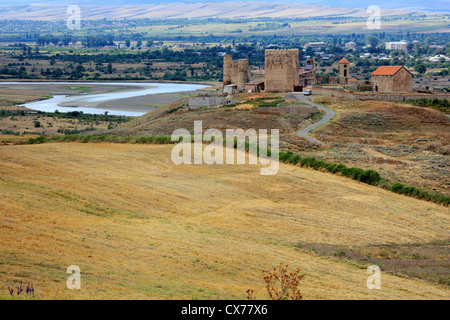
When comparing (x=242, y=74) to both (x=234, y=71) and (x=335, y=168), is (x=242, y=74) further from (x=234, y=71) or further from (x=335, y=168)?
(x=335, y=168)

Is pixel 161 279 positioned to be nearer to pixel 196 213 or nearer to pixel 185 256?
pixel 185 256

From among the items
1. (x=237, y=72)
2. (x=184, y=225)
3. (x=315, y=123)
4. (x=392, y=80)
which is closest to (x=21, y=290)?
(x=184, y=225)

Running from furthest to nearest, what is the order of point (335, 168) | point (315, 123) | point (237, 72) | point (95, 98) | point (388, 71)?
point (95, 98) → point (237, 72) → point (388, 71) → point (315, 123) → point (335, 168)

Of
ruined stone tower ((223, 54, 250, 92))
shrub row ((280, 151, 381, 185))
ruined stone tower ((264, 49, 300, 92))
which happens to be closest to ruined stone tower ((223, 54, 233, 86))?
ruined stone tower ((223, 54, 250, 92))

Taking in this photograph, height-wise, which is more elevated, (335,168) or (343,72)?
(343,72)

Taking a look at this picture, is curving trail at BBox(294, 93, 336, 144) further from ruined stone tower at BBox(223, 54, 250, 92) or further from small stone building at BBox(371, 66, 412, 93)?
small stone building at BBox(371, 66, 412, 93)
